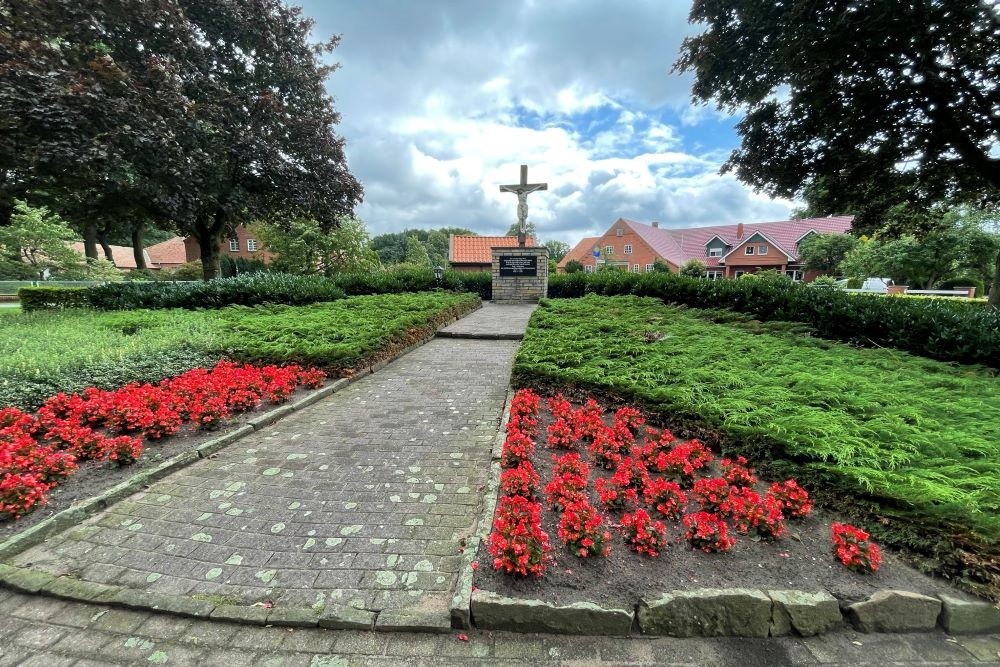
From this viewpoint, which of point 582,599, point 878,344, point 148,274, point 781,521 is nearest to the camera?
point 582,599

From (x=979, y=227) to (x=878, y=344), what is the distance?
1055 inches

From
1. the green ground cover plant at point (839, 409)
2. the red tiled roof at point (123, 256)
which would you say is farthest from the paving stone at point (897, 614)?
the red tiled roof at point (123, 256)

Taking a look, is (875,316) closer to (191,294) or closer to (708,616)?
(708,616)

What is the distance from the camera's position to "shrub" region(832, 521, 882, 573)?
2.29 meters

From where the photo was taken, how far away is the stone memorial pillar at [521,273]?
16938 millimetres

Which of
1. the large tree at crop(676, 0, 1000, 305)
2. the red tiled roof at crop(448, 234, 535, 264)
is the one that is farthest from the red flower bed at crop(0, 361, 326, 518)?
the red tiled roof at crop(448, 234, 535, 264)

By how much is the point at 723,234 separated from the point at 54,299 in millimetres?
54152

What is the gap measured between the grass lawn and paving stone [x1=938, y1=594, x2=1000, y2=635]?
255 inches

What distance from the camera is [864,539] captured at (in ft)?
7.75

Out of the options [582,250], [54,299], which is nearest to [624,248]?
[582,250]

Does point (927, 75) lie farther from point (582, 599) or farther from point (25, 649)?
point (25, 649)

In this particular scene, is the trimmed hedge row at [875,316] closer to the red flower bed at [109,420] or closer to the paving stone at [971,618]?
the paving stone at [971,618]

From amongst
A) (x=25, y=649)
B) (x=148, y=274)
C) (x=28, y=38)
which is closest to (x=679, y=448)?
(x=25, y=649)

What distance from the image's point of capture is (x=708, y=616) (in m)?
2.10
